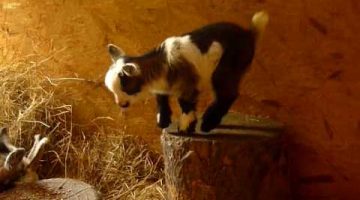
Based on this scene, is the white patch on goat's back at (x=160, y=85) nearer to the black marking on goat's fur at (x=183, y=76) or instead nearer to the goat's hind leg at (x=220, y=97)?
the black marking on goat's fur at (x=183, y=76)

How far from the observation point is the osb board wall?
6.30 ft

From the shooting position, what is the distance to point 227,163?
5.72 ft

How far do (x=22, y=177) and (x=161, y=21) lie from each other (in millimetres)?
698

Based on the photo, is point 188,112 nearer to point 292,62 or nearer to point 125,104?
point 125,104

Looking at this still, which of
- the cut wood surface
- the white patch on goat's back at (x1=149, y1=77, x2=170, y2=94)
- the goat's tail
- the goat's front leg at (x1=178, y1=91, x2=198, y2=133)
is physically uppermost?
the goat's tail

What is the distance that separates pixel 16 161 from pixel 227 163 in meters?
0.70

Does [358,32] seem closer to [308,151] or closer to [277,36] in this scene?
[277,36]

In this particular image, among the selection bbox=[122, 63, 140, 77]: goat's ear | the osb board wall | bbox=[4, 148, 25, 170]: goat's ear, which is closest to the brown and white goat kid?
bbox=[122, 63, 140, 77]: goat's ear

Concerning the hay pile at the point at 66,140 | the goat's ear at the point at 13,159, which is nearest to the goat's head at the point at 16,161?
the goat's ear at the point at 13,159

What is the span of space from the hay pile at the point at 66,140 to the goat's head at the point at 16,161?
0.16 metres

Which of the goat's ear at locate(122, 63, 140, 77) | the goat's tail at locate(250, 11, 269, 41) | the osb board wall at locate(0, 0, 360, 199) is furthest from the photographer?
the osb board wall at locate(0, 0, 360, 199)

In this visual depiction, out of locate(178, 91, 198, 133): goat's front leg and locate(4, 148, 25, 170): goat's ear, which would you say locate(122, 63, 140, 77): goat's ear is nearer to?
locate(178, 91, 198, 133): goat's front leg

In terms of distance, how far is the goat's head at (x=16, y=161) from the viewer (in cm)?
197

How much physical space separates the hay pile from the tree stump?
0.40 meters
